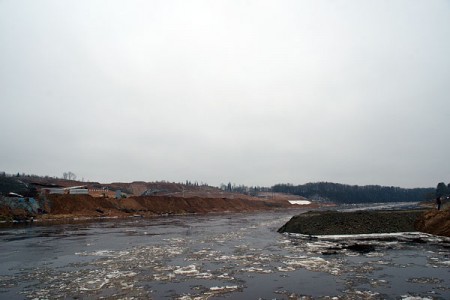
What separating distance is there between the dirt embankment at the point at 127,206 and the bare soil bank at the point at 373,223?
44853 millimetres

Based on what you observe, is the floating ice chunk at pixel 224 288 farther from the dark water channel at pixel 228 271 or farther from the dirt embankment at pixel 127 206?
the dirt embankment at pixel 127 206

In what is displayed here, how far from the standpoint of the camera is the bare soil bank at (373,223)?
27.7 meters

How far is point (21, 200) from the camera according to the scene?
179 ft

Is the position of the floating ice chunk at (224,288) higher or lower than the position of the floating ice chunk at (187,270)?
higher

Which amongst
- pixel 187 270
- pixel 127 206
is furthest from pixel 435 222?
pixel 127 206

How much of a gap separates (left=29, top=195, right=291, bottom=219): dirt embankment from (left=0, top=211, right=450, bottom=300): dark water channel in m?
39.3

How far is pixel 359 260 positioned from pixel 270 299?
873 centimetres

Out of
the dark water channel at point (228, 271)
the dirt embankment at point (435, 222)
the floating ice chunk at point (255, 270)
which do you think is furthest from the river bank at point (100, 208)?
the dirt embankment at point (435, 222)

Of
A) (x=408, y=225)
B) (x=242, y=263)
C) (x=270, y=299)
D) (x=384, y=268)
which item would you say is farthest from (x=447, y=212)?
(x=270, y=299)

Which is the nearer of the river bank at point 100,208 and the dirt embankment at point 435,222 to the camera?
the dirt embankment at point 435,222

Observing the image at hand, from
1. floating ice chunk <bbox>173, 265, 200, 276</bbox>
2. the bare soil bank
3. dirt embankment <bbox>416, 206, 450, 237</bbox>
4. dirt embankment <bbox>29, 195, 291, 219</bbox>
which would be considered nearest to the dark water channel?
floating ice chunk <bbox>173, 265, 200, 276</bbox>

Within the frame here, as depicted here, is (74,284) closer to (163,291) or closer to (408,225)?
(163,291)

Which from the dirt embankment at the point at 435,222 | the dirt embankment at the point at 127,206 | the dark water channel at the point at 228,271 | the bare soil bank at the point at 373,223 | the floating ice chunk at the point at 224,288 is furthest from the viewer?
the dirt embankment at the point at 127,206

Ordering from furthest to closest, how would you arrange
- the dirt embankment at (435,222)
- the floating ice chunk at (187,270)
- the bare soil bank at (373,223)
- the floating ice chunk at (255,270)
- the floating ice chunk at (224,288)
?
the bare soil bank at (373,223) → the dirt embankment at (435,222) → the floating ice chunk at (255,270) → the floating ice chunk at (187,270) → the floating ice chunk at (224,288)
